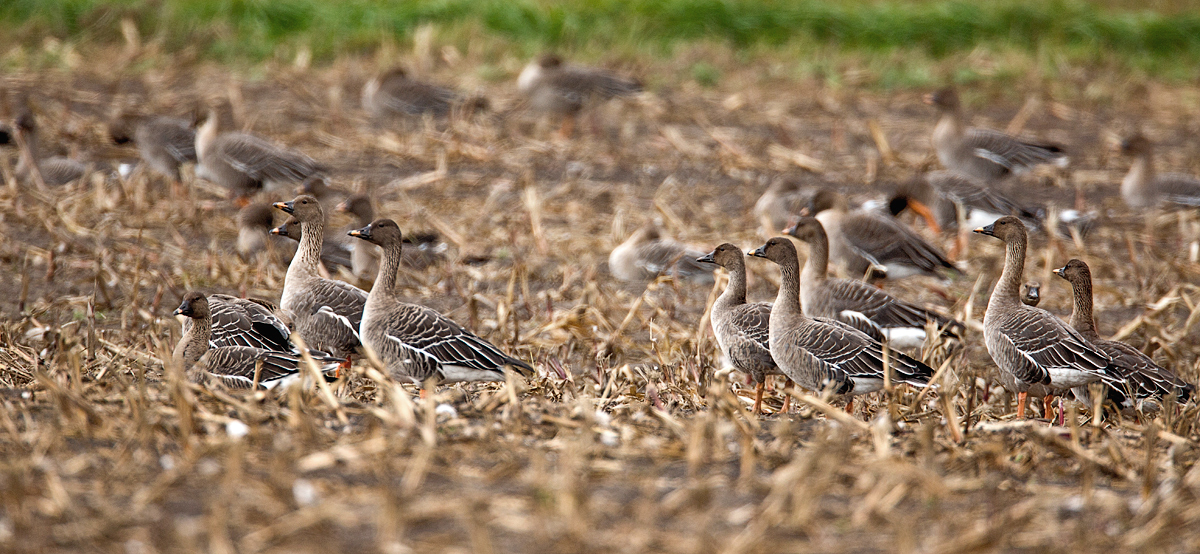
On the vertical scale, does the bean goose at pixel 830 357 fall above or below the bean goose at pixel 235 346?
above

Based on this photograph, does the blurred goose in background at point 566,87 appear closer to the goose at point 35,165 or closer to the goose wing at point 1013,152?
the goose wing at point 1013,152

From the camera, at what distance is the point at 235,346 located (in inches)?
273

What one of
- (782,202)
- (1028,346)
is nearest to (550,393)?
(1028,346)

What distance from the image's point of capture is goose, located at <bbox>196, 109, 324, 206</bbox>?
11852 millimetres

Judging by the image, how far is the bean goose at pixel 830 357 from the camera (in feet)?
22.5

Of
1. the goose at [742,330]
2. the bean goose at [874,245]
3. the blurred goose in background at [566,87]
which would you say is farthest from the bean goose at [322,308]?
the blurred goose in background at [566,87]

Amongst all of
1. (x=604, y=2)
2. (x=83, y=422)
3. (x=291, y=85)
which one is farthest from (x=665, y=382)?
(x=604, y=2)

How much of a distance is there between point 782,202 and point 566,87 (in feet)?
15.4

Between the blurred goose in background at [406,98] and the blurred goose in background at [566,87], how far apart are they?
35.0 inches

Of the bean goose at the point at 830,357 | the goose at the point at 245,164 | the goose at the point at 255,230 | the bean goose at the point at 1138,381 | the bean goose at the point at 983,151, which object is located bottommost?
the goose at the point at 245,164

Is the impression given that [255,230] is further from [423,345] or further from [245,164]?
[423,345]

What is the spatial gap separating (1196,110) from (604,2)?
1046 centimetres

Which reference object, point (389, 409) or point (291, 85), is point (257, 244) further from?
point (291, 85)

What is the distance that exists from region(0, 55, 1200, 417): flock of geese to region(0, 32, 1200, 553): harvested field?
0.95 ft
